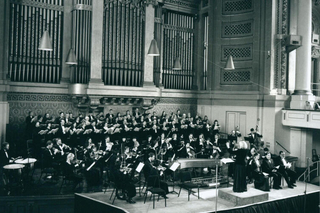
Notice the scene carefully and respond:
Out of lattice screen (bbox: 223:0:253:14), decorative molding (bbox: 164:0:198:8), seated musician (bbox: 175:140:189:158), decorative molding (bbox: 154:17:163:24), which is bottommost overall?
seated musician (bbox: 175:140:189:158)

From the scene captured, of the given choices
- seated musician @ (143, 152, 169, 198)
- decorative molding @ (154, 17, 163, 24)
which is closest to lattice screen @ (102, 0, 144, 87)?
decorative molding @ (154, 17, 163, 24)

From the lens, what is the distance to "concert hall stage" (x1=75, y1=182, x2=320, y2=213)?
9.16 metres

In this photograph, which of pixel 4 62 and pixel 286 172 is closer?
pixel 286 172

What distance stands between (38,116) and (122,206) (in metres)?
6.06

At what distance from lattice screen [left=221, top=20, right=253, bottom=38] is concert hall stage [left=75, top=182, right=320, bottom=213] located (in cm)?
837

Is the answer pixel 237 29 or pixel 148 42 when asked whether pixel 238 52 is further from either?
pixel 148 42

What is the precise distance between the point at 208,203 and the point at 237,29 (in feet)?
33.1

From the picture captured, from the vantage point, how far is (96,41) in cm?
1494

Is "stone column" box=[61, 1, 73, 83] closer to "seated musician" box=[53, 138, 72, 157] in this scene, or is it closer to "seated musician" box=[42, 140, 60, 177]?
"seated musician" box=[53, 138, 72, 157]

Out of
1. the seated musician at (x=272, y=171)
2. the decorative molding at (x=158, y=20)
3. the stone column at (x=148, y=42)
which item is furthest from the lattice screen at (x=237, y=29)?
the seated musician at (x=272, y=171)

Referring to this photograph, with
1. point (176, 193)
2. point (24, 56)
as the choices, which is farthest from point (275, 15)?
point (24, 56)

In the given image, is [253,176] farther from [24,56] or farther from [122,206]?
[24,56]

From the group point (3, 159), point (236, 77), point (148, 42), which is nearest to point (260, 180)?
point (236, 77)

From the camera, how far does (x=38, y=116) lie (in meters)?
13.5
